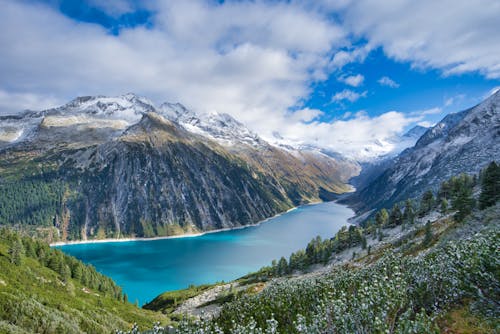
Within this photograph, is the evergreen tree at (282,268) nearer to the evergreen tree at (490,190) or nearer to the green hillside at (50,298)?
the green hillside at (50,298)

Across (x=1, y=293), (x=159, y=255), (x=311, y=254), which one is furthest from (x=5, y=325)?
(x=159, y=255)

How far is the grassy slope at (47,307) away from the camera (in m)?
40.0

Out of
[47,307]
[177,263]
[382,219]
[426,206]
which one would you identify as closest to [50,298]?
[47,307]

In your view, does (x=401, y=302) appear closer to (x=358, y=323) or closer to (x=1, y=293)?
(x=358, y=323)

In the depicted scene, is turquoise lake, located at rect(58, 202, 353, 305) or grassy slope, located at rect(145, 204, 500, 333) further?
turquoise lake, located at rect(58, 202, 353, 305)

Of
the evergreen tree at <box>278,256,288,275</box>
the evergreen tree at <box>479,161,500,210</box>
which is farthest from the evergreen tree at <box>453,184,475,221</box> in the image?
the evergreen tree at <box>278,256,288,275</box>

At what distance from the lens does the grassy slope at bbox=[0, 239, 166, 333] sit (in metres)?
40.0

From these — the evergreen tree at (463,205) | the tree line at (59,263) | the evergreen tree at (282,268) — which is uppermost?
the tree line at (59,263)

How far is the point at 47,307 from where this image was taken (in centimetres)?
4650

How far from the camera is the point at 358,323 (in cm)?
1616

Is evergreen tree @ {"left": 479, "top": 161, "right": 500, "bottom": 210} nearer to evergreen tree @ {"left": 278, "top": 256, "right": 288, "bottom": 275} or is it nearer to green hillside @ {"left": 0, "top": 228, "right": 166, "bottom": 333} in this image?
evergreen tree @ {"left": 278, "top": 256, "right": 288, "bottom": 275}

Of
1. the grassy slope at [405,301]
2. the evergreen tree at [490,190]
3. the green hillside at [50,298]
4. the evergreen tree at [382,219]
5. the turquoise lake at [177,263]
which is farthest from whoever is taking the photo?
the turquoise lake at [177,263]

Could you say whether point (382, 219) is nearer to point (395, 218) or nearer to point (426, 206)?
point (395, 218)

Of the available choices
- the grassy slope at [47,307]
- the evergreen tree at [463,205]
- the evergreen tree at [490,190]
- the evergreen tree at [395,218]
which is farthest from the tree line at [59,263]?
the evergreen tree at [490,190]
